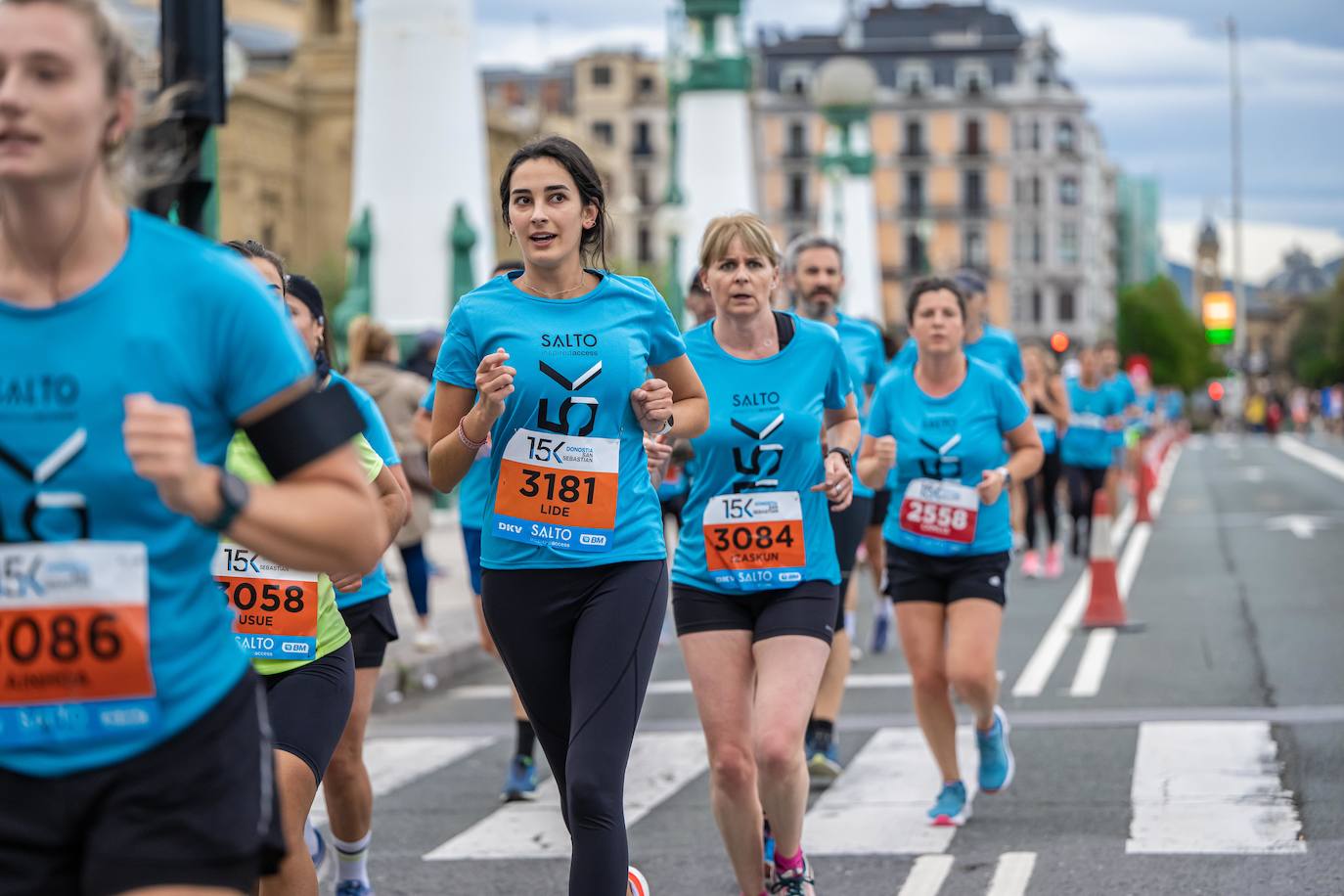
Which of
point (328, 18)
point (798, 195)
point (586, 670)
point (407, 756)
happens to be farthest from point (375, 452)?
point (798, 195)

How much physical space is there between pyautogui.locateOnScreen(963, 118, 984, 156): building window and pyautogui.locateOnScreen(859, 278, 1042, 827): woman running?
118363mm

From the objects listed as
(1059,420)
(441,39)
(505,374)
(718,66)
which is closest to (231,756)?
(505,374)

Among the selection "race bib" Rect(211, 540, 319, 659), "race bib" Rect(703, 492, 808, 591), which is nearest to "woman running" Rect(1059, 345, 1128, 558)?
"race bib" Rect(703, 492, 808, 591)

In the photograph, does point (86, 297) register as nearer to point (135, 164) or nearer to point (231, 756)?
point (135, 164)

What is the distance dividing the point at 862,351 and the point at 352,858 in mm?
3953

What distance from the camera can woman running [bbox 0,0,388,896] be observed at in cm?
293

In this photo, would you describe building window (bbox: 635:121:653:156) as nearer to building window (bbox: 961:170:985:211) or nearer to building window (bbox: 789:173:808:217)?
building window (bbox: 789:173:808:217)

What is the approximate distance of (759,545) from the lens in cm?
620

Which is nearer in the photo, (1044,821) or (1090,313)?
(1044,821)

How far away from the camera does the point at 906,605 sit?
771 cm

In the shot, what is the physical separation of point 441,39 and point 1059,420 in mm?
8706

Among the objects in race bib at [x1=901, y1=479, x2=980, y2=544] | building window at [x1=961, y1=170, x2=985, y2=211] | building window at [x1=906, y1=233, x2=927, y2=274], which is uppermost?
building window at [x1=961, y1=170, x2=985, y2=211]

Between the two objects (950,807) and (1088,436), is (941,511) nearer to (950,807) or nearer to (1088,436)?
(950,807)

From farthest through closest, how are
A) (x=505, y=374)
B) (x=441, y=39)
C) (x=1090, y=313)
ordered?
(x=1090, y=313) → (x=441, y=39) → (x=505, y=374)
